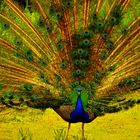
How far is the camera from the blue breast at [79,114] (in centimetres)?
496

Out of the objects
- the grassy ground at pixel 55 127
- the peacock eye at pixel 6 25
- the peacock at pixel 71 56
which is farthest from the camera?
the grassy ground at pixel 55 127

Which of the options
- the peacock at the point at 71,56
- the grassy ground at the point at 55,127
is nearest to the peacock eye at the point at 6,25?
the peacock at the point at 71,56

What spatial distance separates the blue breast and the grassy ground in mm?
216

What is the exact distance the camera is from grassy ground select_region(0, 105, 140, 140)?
5309 millimetres

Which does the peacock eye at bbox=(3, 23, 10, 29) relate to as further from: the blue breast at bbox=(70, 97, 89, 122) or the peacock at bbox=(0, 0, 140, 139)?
the blue breast at bbox=(70, 97, 89, 122)

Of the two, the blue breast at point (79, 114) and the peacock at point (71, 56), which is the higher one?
the peacock at point (71, 56)

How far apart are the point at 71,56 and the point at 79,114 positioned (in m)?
0.66

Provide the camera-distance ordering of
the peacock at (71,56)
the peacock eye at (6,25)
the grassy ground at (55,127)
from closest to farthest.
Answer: the peacock at (71,56)
the peacock eye at (6,25)
the grassy ground at (55,127)

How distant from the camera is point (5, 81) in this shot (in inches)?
198

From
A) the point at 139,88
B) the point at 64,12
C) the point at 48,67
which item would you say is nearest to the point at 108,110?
the point at 139,88

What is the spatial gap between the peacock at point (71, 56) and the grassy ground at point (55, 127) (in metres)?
0.38

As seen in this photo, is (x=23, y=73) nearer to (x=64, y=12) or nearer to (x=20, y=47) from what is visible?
(x=20, y=47)

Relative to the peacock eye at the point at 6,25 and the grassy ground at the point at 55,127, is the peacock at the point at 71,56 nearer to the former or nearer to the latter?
the peacock eye at the point at 6,25

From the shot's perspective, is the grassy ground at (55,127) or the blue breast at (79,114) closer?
the blue breast at (79,114)
